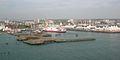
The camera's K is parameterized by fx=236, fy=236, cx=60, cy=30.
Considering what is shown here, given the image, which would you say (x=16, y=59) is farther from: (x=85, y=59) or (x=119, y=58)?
(x=119, y=58)

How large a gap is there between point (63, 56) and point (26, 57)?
46.0 inches

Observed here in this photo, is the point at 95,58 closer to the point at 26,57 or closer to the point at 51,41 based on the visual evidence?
the point at 26,57

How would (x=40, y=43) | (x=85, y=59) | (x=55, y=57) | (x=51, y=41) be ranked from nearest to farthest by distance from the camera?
(x=85, y=59)
(x=55, y=57)
(x=40, y=43)
(x=51, y=41)

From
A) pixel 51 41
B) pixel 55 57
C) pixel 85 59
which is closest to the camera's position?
pixel 85 59

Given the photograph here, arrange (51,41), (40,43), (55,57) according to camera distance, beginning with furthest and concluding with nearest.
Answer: (51,41)
(40,43)
(55,57)

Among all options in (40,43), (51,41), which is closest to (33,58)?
(40,43)

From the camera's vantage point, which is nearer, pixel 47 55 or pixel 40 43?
pixel 47 55

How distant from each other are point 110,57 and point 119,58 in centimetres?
29

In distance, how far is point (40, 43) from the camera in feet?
35.0

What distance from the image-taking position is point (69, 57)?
7316mm

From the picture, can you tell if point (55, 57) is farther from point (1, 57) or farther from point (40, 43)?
point (40, 43)

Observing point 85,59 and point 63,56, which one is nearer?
point 85,59

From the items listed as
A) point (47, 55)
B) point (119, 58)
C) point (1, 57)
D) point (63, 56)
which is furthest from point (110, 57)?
point (1, 57)

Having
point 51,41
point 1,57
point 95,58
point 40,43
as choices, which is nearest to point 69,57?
point 95,58
